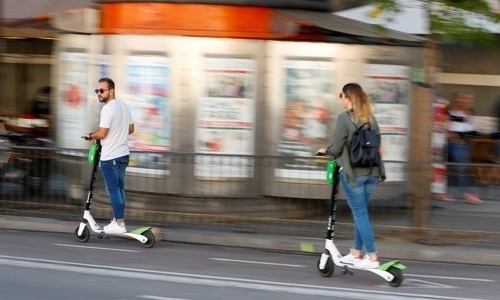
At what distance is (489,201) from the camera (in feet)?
38.1

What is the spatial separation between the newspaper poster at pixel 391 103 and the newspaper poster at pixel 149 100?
269 cm

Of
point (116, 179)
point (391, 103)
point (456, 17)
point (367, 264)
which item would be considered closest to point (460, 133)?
point (391, 103)

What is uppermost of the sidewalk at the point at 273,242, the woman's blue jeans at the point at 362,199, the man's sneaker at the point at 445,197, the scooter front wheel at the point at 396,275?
the woman's blue jeans at the point at 362,199

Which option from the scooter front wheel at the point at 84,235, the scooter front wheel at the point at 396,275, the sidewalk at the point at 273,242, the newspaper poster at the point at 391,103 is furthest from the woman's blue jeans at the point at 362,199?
the newspaper poster at the point at 391,103

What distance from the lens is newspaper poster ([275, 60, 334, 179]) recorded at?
13.3 meters

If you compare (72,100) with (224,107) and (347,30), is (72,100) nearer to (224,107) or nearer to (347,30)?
(224,107)

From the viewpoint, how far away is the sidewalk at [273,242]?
1129 centimetres

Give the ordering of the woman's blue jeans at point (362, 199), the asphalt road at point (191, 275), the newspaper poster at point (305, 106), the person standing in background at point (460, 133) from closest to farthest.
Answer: the asphalt road at point (191, 275) → the woman's blue jeans at point (362, 199) → the newspaper poster at point (305, 106) → the person standing in background at point (460, 133)

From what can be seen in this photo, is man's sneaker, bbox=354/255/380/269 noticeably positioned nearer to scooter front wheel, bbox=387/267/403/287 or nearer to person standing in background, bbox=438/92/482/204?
scooter front wheel, bbox=387/267/403/287

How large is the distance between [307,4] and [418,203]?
135 inches

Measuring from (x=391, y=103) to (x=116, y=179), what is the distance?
13.8ft

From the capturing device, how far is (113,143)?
442 inches

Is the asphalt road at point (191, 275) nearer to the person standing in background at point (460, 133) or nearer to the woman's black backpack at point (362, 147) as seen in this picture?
the woman's black backpack at point (362, 147)

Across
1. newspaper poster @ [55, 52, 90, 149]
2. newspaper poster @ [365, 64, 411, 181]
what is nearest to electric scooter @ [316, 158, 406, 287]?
newspaper poster @ [365, 64, 411, 181]
